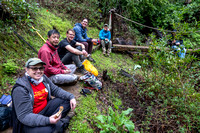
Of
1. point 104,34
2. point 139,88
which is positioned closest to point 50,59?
point 139,88

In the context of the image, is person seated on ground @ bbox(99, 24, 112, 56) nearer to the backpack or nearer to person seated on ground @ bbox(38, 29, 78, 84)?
person seated on ground @ bbox(38, 29, 78, 84)

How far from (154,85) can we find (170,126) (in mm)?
1138

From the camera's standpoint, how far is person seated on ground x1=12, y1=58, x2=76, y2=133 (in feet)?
5.68

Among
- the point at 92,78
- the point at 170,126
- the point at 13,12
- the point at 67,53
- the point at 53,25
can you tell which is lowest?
the point at 170,126

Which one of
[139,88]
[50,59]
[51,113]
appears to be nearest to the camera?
[51,113]

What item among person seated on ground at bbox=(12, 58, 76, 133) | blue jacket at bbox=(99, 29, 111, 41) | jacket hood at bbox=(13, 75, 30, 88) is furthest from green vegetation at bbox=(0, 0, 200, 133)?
blue jacket at bbox=(99, 29, 111, 41)

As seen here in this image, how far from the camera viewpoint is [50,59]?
2.80 meters

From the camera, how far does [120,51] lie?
743cm

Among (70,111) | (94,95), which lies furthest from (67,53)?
(70,111)

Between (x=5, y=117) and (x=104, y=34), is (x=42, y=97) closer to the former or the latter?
(x=5, y=117)

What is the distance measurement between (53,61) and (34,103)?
3.78 feet

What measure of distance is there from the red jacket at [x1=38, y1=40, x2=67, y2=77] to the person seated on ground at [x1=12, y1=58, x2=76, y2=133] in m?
0.58

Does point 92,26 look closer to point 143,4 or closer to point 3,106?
point 143,4

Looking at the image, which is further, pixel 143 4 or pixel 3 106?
pixel 143 4
